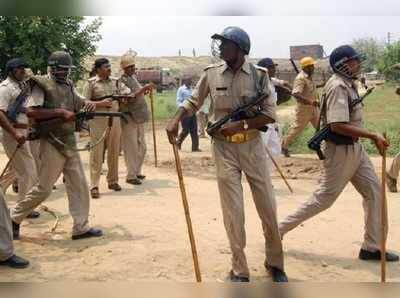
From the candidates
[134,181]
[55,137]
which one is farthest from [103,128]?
[55,137]

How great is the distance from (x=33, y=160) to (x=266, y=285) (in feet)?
11.8

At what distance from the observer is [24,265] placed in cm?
450

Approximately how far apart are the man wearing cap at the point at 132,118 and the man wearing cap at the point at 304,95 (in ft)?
9.90

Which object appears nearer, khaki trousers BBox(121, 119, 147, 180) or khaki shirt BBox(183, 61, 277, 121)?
khaki shirt BBox(183, 61, 277, 121)

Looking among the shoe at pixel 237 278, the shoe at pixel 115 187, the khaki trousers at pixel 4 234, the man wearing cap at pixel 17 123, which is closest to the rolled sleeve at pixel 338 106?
the shoe at pixel 237 278

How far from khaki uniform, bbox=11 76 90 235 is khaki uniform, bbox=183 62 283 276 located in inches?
71.3

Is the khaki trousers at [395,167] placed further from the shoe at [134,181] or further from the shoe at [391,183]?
the shoe at [134,181]

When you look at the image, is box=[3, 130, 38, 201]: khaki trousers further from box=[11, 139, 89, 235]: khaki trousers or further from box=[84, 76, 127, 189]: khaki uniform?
box=[84, 76, 127, 189]: khaki uniform

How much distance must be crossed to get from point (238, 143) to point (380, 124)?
13990mm

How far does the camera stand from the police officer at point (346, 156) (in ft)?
14.2

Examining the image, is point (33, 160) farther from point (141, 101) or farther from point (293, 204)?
point (293, 204)

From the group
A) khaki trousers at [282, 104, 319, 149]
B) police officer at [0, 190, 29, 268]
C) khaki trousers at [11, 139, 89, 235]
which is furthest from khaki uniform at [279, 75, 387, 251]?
khaki trousers at [282, 104, 319, 149]

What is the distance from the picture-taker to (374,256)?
183 inches

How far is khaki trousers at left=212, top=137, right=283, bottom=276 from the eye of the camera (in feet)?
13.1
